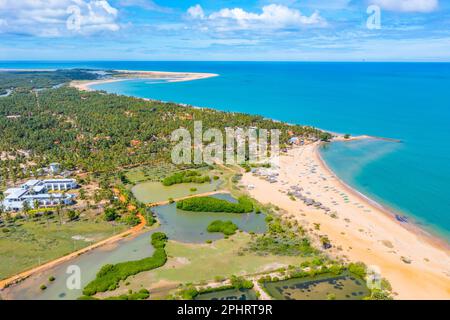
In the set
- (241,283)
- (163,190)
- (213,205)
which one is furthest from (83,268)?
(163,190)

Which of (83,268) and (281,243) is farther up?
(281,243)

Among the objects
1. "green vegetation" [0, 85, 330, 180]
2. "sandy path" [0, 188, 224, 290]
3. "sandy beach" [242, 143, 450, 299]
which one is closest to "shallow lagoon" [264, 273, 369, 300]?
"sandy beach" [242, 143, 450, 299]

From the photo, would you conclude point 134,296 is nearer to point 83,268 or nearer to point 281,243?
point 83,268

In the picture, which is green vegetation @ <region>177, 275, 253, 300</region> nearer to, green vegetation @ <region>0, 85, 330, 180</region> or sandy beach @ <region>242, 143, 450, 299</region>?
sandy beach @ <region>242, 143, 450, 299</region>

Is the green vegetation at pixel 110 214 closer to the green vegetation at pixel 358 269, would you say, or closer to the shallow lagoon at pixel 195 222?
the shallow lagoon at pixel 195 222

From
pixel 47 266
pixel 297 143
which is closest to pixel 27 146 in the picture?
pixel 47 266

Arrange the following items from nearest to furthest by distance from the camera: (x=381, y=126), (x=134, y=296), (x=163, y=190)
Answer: (x=134, y=296), (x=163, y=190), (x=381, y=126)
